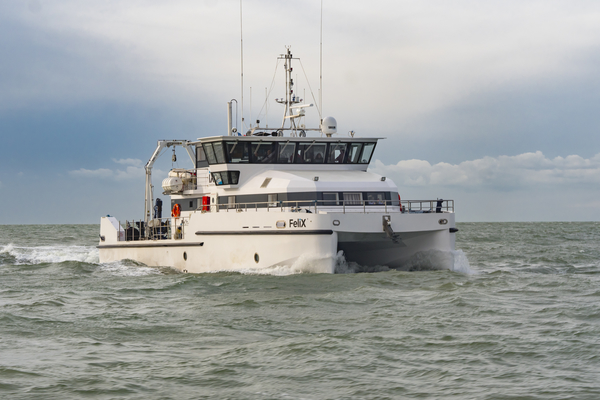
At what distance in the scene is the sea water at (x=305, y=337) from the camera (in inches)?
325

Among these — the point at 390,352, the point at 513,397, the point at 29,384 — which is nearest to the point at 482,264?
the point at 390,352

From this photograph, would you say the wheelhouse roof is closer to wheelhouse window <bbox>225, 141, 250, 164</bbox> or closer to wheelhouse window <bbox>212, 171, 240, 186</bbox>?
wheelhouse window <bbox>225, 141, 250, 164</bbox>

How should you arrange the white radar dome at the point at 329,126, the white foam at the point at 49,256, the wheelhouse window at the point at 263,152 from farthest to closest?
1. the white foam at the point at 49,256
2. the white radar dome at the point at 329,126
3. the wheelhouse window at the point at 263,152

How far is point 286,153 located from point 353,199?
9.63ft

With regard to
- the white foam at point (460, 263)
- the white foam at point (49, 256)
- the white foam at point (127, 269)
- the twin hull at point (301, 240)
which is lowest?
the white foam at point (49, 256)

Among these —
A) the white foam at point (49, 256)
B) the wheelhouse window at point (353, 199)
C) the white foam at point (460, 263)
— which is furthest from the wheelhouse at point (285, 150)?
the white foam at point (49, 256)

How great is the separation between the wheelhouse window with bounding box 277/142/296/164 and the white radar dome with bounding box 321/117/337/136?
1.41 meters

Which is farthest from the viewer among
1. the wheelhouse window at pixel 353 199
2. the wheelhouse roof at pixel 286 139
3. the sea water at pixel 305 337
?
the wheelhouse roof at pixel 286 139

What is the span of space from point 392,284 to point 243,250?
444cm

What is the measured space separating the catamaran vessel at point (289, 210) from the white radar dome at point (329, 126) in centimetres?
3

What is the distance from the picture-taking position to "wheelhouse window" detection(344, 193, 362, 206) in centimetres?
1881

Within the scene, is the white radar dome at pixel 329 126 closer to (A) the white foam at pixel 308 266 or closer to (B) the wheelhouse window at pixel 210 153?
(B) the wheelhouse window at pixel 210 153

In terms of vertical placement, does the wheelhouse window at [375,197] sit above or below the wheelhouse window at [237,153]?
below

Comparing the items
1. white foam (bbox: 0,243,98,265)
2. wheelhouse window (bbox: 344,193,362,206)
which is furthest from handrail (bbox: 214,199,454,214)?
white foam (bbox: 0,243,98,265)
